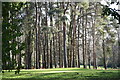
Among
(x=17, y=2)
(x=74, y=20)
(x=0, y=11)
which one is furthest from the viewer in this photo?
(x=74, y=20)

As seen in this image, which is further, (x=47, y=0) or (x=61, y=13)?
(x=47, y=0)

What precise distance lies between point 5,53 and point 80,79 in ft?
10.7

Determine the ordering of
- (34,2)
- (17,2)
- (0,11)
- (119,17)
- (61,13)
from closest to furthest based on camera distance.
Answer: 1. (119,17)
2. (0,11)
3. (17,2)
4. (61,13)
5. (34,2)

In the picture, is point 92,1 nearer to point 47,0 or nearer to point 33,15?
point 47,0

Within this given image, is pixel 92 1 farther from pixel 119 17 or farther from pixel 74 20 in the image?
pixel 119 17

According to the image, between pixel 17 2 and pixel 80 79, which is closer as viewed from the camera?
pixel 17 2

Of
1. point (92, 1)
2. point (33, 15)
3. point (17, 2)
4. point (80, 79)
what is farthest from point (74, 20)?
point (17, 2)

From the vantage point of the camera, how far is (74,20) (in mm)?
21422

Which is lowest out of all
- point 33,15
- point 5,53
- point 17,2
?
point 5,53

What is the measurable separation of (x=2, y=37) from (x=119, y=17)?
340 cm

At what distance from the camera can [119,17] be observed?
5.93m

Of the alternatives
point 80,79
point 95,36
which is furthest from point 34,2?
point 80,79

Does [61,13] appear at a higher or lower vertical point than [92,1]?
lower

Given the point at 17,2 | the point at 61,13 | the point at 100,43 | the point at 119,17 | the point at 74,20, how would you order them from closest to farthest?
the point at 119,17
the point at 17,2
the point at 61,13
the point at 74,20
the point at 100,43
